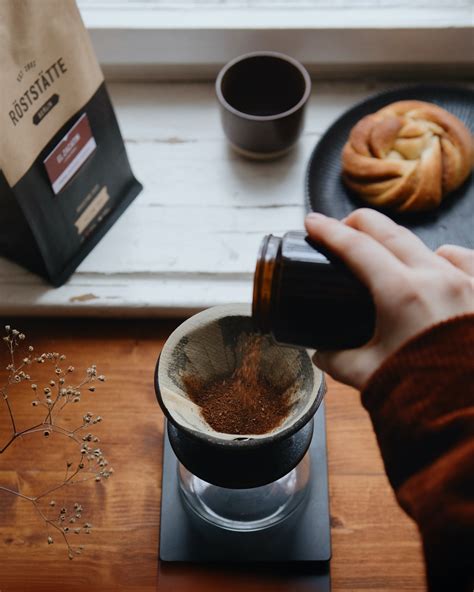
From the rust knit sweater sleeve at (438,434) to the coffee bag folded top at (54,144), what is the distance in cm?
43

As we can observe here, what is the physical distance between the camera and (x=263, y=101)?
1002 mm

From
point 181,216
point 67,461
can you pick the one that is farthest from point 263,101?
point 67,461

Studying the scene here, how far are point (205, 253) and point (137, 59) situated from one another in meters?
0.29

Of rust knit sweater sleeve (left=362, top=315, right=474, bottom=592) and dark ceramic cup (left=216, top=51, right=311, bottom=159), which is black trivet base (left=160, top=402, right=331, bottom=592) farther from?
dark ceramic cup (left=216, top=51, right=311, bottom=159)

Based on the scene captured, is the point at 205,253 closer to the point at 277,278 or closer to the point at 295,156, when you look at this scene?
the point at 295,156

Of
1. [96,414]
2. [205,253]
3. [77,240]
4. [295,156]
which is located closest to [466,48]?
[295,156]

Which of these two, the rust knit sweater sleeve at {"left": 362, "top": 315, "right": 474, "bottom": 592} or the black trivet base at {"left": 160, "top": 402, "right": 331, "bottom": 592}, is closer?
the rust knit sweater sleeve at {"left": 362, "top": 315, "right": 474, "bottom": 592}

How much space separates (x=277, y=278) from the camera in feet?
1.85

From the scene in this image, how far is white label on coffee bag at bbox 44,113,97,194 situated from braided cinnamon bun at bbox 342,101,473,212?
12.1 inches

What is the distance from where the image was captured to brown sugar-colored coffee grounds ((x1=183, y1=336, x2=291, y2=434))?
0.74m

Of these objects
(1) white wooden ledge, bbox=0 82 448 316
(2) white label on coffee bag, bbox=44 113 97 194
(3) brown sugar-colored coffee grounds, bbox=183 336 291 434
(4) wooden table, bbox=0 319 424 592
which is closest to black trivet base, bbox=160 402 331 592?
(4) wooden table, bbox=0 319 424 592

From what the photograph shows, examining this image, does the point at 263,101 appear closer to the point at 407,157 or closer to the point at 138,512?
Answer: the point at 407,157

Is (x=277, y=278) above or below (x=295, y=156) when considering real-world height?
above

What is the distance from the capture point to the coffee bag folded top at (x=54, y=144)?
0.72 m
